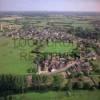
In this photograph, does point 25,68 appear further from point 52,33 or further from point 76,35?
point 76,35

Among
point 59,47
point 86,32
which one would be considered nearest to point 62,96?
point 59,47

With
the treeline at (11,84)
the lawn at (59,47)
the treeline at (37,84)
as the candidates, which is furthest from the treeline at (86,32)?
the treeline at (11,84)

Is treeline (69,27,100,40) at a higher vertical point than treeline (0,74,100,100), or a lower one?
higher

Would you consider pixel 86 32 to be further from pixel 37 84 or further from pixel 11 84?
pixel 11 84

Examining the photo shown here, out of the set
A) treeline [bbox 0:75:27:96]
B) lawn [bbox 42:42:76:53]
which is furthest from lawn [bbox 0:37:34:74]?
lawn [bbox 42:42:76:53]

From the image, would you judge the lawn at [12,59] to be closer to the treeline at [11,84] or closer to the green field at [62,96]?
the treeline at [11,84]

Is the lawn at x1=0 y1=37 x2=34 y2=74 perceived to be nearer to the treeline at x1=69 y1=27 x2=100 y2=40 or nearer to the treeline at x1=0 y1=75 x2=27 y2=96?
the treeline at x1=0 y1=75 x2=27 y2=96
